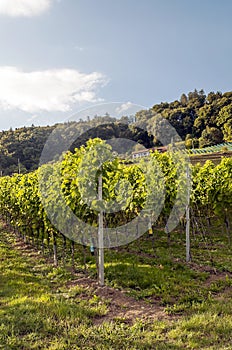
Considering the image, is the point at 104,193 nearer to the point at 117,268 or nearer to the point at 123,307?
the point at 117,268

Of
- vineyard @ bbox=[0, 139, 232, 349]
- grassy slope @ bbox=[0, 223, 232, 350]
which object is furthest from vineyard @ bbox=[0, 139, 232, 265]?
grassy slope @ bbox=[0, 223, 232, 350]

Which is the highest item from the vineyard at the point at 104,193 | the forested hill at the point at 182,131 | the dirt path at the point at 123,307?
the forested hill at the point at 182,131

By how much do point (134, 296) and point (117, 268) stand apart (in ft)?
5.79

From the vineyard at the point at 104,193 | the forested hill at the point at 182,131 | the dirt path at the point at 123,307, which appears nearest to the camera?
the dirt path at the point at 123,307

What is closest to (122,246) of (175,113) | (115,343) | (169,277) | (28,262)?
(28,262)

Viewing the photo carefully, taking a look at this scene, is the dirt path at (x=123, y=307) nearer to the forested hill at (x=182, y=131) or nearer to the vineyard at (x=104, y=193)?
the vineyard at (x=104, y=193)

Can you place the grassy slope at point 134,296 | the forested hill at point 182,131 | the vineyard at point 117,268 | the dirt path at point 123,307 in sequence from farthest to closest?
the forested hill at point 182,131 < the dirt path at point 123,307 < the vineyard at point 117,268 < the grassy slope at point 134,296

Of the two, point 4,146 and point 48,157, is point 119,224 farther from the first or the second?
point 4,146

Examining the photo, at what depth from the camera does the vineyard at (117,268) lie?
14.4 ft

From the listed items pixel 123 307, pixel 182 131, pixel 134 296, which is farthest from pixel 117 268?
pixel 182 131

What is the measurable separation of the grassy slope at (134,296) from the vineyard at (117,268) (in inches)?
0.7

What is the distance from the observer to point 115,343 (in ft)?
13.4

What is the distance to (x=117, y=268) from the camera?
7707mm

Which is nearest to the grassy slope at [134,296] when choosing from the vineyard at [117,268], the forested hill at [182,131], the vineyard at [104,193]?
the vineyard at [117,268]
